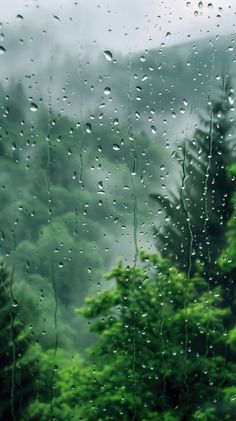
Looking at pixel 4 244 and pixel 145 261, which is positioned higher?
pixel 145 261

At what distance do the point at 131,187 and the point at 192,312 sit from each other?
154 cm

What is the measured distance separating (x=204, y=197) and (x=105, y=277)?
1.58 metres

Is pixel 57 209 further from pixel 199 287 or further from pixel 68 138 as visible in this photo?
pixel 199 287

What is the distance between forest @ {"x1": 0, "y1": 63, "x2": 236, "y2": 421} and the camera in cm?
324

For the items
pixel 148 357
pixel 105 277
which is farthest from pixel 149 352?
pixel 105 277

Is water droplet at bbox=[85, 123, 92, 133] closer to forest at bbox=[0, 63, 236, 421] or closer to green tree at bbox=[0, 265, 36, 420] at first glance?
forest at bbox=[0, 63, 236, 421]

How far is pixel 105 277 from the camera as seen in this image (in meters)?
3.81

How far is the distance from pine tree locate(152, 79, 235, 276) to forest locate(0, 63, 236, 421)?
0.7 inches

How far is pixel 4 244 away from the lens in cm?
299

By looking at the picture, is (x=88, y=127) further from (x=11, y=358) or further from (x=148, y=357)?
(x=148, y=357)

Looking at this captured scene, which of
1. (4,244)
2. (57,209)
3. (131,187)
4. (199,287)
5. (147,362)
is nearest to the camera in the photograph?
(4,244)

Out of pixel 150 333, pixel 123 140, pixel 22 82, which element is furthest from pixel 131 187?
pixel 150 333

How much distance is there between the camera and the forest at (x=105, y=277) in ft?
10.6

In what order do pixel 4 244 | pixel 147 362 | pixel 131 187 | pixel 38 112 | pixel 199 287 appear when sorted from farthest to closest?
pixel 199 287 → pixel 147 362 → pixel 131 187 → pixel 38 112 → pixel 4 244
